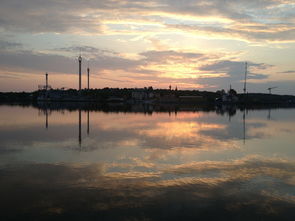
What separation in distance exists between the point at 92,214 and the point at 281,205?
5877 mm

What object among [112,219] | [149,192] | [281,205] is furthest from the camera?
[149,192]

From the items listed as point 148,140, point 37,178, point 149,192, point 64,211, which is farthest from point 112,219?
point 148,140

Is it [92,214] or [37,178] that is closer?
[92,214]

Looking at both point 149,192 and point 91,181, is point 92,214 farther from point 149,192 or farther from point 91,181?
Result: point 91,181

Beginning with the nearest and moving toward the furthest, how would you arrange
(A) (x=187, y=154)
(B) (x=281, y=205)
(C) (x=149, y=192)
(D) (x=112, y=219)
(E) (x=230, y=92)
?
(D) (x=112, y=219) → (B) (x=281, y=205) → (C) (x=149, y=192) → (A) (x=187, y=154) → (E) (x=230, y=92)

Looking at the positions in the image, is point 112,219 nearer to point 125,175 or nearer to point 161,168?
point 125,175

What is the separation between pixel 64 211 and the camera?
344 inches

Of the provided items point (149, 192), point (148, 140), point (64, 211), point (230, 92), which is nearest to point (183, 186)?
point (149, 192)

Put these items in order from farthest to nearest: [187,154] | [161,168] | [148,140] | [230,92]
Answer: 1. [230,92]
2. [148,140]
3. [187,154]
4. [161,168]

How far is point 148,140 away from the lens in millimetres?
23344

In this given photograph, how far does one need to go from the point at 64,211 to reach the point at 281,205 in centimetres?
668

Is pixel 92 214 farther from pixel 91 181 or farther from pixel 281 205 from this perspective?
pixel 281 205

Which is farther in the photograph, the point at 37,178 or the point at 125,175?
the point at 125,175

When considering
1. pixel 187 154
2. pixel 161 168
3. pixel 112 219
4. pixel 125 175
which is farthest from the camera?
pixel 187 154
